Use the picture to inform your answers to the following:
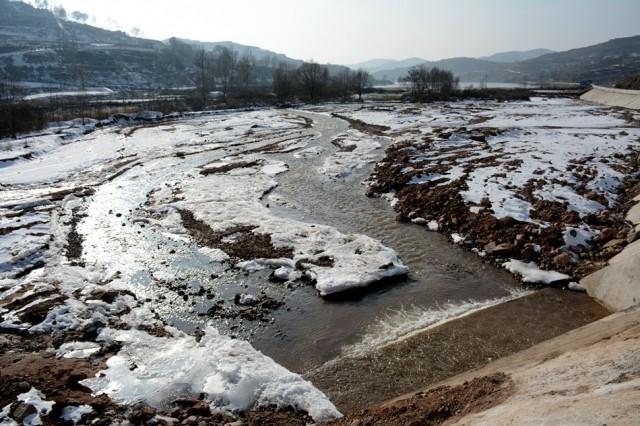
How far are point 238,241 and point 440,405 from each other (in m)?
10.6

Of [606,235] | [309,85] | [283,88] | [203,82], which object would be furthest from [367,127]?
[203,82]

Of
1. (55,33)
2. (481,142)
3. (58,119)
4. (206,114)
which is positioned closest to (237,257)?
(481,142)

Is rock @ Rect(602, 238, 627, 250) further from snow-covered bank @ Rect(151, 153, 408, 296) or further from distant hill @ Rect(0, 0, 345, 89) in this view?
distant hill @ Rect(0, 0, 345, 89)

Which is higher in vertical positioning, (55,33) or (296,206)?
(55,33)

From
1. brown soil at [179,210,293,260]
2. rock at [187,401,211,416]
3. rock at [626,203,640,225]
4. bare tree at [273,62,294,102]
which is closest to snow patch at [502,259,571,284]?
rock at [626,203,640,225]

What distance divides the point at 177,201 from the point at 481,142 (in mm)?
23813

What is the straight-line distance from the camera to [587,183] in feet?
62.9

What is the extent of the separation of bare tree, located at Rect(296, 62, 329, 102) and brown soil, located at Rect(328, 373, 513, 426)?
89977mm

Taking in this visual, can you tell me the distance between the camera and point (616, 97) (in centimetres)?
6825

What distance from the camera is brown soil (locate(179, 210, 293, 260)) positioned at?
47.9 ft

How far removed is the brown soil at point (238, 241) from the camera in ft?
47.9

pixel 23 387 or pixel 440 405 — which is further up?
pixel 440 405

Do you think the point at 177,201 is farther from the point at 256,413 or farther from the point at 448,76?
the point at 448,76

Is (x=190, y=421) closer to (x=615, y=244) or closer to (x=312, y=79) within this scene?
(x=615, y=244)
